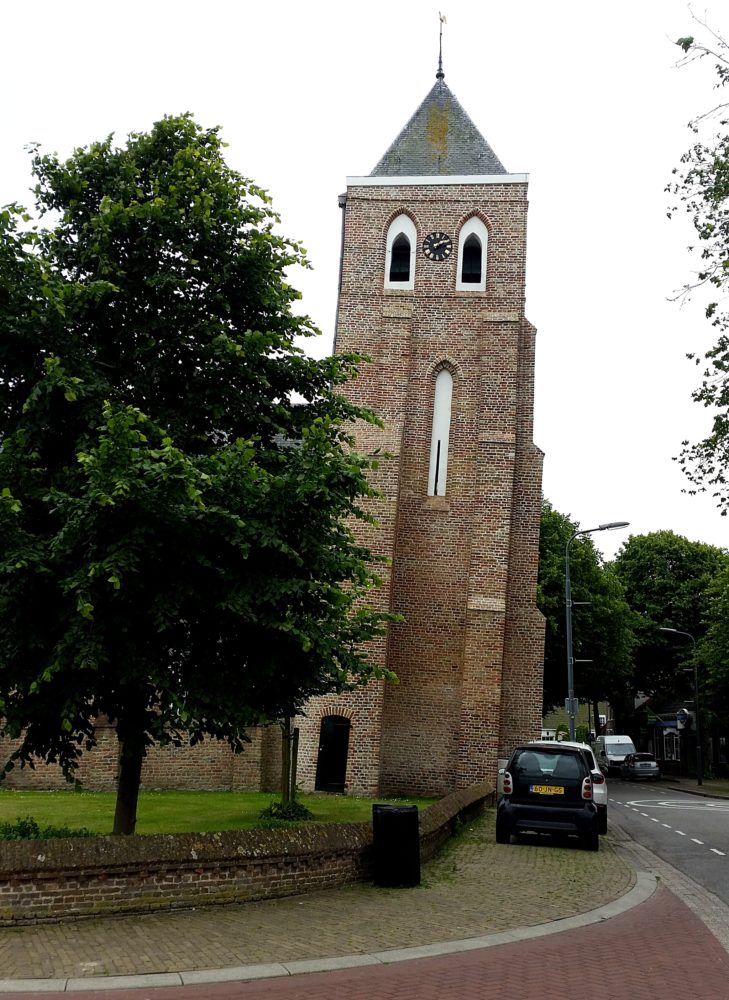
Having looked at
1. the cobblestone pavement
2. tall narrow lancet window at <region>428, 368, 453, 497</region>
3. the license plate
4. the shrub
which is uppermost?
tall narrow lancet window at <region>428, 368, 453, 497</region>

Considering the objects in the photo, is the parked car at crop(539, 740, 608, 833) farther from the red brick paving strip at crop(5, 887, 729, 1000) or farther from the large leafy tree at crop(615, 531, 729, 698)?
the large leafy tree at crop(615, 531, 729, 698)

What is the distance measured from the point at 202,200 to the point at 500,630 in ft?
51.8

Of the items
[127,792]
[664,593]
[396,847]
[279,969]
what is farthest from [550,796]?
[664,593]

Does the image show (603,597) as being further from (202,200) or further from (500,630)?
(202,200)

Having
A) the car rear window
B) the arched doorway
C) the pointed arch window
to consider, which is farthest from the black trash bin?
the pointed arch window

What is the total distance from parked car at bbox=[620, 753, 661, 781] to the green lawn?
26221 mm

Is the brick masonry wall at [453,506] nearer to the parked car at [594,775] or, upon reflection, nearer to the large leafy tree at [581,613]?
the parked car at [594,775]

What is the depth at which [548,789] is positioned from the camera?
45.6ft

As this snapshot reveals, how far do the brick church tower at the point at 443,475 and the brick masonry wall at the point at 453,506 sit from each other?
4 cm

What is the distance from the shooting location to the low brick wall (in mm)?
7465

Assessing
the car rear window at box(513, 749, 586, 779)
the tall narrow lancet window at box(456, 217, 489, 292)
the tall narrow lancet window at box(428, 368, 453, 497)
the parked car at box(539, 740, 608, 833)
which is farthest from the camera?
the tall narrow lancet window at box(456, 217, 489, 292)

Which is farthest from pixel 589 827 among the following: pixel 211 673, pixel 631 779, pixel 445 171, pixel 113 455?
pixel 631 779

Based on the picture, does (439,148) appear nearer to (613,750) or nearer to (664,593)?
(664,593)

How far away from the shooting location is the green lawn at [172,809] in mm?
16766
